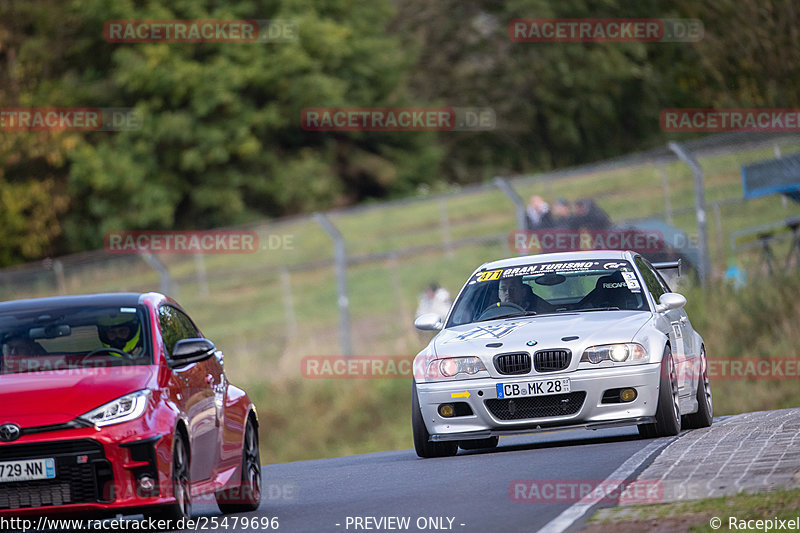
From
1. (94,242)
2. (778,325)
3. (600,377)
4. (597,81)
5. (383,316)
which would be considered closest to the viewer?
(600,377)

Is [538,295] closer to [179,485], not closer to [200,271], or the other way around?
[179,485]

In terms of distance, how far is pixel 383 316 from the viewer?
98.5 ft

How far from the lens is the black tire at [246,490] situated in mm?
10430

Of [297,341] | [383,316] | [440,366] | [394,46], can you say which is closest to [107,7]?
[394,46]

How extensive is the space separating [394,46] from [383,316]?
24.9m

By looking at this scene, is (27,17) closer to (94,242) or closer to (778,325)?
(94,242)

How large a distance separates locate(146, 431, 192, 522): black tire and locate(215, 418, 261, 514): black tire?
1.13m
